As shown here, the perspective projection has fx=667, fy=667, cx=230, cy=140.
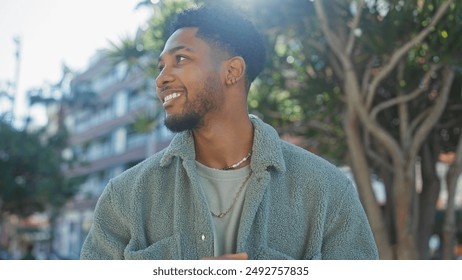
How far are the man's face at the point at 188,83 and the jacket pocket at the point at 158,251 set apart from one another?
276 millimetres

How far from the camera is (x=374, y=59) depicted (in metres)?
5.45

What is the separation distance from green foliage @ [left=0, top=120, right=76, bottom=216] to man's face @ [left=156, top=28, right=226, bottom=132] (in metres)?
11.2

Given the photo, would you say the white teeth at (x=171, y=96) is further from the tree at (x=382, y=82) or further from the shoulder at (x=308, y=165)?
the tree at (x=382, y=82)

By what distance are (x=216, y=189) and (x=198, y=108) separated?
20 cm

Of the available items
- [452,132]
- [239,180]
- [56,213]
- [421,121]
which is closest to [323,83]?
[421,121]

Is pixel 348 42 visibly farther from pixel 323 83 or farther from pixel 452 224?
pixel 452 224

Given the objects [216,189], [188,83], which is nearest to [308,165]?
[216,189]

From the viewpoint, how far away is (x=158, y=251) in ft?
5.16

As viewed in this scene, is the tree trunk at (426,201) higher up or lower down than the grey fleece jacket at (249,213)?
→ lower down

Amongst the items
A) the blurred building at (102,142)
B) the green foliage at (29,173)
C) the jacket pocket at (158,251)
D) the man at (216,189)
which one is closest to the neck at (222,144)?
the man at (216,189)

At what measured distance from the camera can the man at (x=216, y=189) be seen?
1584mm

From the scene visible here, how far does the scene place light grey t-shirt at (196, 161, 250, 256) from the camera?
160 centimetres

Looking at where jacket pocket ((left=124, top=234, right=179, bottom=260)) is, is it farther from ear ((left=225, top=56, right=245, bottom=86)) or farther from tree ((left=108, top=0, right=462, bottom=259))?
tree ((left=108, top=0, right=462, bottom=259))

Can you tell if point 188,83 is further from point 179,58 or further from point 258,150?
point 258,150
